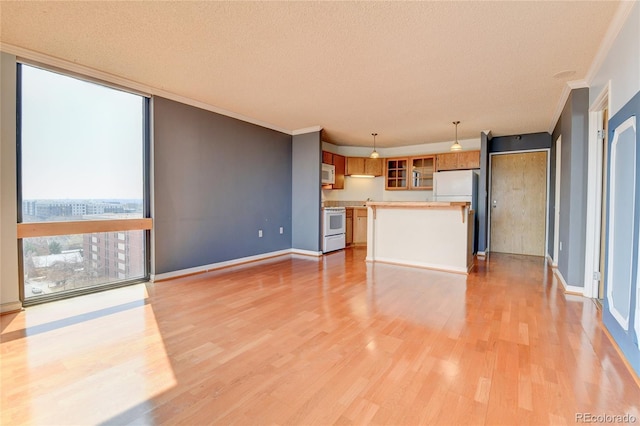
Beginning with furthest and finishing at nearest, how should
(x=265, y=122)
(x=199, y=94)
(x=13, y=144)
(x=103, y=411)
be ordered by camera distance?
(x=265, y=122), (x=199, y=94), (x=13, y=144), (x=103, y=411)

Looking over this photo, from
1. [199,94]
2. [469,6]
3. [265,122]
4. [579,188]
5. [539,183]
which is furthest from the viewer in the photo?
[539,183]

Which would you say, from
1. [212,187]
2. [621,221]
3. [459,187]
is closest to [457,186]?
Result: [459,187]

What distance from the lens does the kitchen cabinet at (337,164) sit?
6.52 meters

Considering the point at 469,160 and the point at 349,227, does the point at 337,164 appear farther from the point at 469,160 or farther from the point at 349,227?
the point at 469,160

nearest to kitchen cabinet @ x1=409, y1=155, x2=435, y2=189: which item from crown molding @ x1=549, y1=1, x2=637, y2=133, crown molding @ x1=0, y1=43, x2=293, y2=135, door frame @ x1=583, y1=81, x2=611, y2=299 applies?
crown molding @ x1=549, y1=1, x2=637, y2=133

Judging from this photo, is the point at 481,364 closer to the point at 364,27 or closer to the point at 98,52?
the point at 364,27

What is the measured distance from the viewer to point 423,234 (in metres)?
4.70

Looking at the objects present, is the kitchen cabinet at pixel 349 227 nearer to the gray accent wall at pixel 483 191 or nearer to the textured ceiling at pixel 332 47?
the gray accent wall at pixel 483 191

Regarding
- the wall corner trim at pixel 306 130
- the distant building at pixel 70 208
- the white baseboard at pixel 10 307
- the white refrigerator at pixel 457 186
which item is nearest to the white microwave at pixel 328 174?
the wall corner trim at pixel 306 130

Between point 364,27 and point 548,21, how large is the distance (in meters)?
1.34

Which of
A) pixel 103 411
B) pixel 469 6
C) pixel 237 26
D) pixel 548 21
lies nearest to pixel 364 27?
pixel 469 6

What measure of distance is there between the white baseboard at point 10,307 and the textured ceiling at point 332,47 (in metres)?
2.31

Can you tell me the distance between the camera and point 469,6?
6.79 ft

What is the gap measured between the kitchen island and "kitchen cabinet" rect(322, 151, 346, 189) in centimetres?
185
